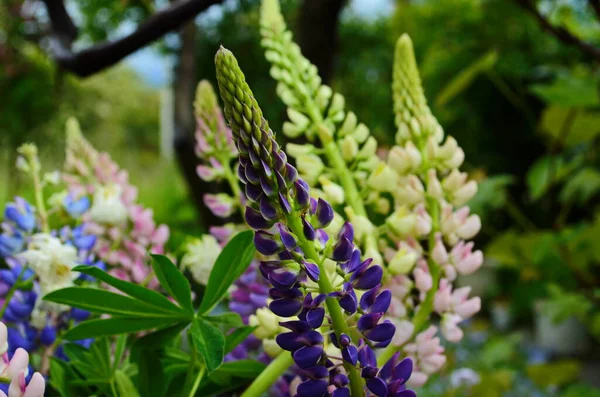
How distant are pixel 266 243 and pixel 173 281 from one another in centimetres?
7

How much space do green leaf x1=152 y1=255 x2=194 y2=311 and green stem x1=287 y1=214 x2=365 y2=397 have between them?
68 millimetres

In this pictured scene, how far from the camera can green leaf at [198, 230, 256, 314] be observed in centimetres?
26

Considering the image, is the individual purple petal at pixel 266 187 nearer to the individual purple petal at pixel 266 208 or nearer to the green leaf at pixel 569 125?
the individual purple petal at pixel 266 208

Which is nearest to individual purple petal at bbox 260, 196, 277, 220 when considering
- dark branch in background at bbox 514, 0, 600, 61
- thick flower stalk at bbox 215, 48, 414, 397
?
thick flower stalk at bbox 215, 48, 414, 397

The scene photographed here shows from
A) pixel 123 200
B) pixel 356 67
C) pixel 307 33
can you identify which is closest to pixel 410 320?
pixel 123 200

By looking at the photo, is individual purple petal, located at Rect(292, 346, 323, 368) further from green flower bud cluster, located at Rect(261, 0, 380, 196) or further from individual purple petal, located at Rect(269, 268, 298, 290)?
green flower bud cluster, located at Rect(261, 0, 380, 196)

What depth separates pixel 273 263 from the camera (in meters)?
0.21

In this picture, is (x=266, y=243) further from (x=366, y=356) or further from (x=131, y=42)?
(x=131, y=42)

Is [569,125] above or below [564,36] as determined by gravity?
below

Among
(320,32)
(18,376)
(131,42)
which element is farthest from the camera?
(320,32)

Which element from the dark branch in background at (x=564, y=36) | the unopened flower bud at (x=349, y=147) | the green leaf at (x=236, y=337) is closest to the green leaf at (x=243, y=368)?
the green leaf at (x=236, y=337)

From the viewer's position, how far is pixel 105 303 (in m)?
0.25

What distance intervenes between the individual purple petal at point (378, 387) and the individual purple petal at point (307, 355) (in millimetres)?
19

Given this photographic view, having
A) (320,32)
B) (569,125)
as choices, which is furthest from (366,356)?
(569,125)
